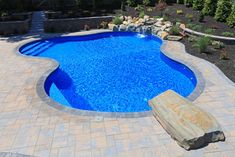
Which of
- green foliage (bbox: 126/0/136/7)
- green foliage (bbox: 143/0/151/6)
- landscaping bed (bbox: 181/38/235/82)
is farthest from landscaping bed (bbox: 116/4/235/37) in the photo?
landscaping bed (bbox: 181/38/235/82)

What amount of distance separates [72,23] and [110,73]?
9.18 m

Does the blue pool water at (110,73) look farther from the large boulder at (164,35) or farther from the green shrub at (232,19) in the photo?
the green shrub at (232,19)

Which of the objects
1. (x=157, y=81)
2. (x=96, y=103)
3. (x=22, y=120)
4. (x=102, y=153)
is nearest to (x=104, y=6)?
(x=157, y=81)

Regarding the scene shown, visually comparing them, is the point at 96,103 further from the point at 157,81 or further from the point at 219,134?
the point at 219,134

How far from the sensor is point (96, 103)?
1167 centimetres

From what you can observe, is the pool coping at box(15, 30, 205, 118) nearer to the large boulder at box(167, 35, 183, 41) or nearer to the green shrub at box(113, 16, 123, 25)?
the large boulder at box(167, 35, 183, 41)

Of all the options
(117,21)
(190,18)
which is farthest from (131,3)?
(190,18)

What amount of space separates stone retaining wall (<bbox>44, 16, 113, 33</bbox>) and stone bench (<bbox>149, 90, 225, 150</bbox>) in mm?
15173

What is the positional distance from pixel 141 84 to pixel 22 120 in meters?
6.07

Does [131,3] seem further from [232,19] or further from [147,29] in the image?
[232,19]

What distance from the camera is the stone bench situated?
7.32m

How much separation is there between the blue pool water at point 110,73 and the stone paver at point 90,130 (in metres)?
1.62

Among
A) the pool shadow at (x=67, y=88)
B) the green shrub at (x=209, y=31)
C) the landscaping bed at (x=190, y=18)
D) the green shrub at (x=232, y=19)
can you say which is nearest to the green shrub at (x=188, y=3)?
the landscaping bed at (x=190, y=18)

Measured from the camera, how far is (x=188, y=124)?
24.6 feet
